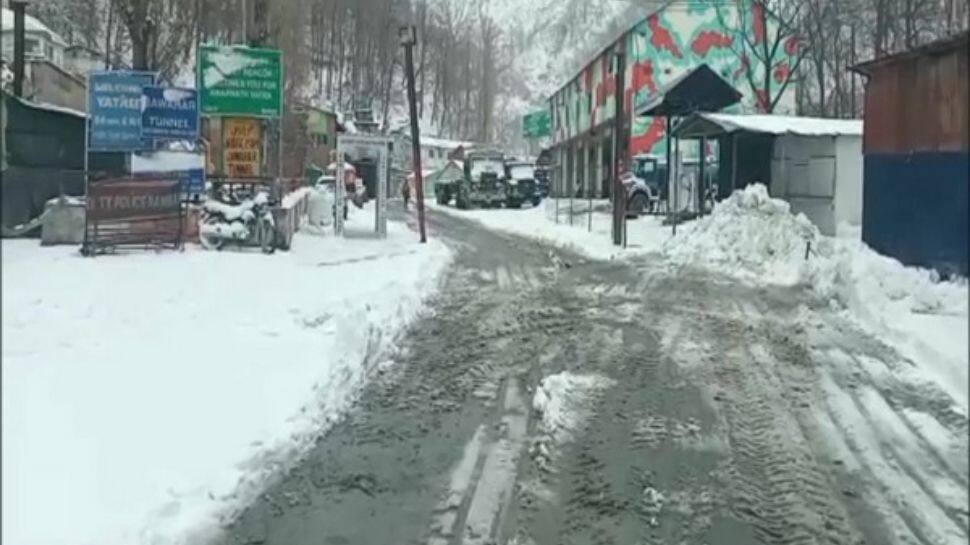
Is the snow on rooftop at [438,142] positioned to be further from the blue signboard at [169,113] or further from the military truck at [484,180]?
the blue signboard at [169,113]

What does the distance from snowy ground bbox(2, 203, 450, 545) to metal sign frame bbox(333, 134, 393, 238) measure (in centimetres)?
898

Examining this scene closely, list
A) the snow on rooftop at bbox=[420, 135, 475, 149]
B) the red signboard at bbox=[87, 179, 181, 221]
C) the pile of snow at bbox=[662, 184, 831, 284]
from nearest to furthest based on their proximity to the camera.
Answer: the pile of snow at bbox=[662, 184, 831, 284] < the red signboard at bbox=[87, 179, 181, 221] < the snow on rooftop at bbox=[420, 135, 475, 149]

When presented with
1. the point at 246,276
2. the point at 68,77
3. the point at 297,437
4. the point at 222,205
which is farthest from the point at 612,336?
the point at 68,77

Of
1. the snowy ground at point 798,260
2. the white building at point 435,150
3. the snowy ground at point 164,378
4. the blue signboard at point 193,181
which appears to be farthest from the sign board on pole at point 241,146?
the white building at point 435,150

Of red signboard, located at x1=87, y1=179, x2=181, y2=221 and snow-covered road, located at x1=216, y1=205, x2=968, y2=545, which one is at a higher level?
red signboard, located at x1=87, y1=179, x2=181, y2=221

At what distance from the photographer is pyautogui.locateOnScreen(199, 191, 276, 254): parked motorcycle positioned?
2188 centimetres

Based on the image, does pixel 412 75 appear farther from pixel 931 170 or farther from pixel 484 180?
pixel 484 180

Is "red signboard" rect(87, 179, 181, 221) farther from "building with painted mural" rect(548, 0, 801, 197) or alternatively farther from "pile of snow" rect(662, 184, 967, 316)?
"building with painted mural" rect(548, 0, 801, 197)

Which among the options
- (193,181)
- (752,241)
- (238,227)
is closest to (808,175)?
(752,241)

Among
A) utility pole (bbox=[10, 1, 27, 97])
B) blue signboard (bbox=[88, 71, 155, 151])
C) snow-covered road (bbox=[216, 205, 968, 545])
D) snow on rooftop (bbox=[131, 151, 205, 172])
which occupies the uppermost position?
utility pole (bbox=[10, 1, 27, 97])

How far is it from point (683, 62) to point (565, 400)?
4361 centimetres

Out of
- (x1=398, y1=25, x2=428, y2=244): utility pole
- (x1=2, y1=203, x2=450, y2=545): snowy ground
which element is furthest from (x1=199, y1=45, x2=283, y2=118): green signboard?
(x1=2, y1=203, x2=450, y2=545): snowy ground

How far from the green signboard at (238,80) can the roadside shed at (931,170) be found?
1934 cm

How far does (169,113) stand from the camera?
22875 mm
